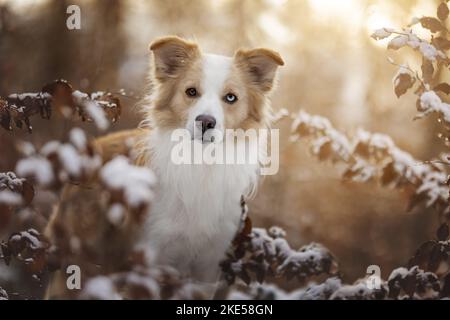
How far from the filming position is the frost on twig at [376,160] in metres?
3.15

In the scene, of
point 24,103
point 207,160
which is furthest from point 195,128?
point 24,103

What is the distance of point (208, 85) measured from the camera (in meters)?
2.99

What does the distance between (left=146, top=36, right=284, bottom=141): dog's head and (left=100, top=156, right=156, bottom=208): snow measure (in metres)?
1.11

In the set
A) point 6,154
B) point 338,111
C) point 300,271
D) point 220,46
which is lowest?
point 300,271

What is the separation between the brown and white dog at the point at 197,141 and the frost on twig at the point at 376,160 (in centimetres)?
38

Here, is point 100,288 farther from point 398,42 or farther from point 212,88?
point 398,42

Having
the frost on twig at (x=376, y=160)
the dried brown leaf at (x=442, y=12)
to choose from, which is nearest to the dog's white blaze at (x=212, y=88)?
the frost on twig at (x=376, y=160)

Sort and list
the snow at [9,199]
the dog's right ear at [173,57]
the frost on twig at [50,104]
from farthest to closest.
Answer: the dog's right ear at [173,57]
the frost on twig at [50,104]
the snow at [9,199]

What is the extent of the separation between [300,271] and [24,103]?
167 centimetres

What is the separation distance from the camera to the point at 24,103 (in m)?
2.49

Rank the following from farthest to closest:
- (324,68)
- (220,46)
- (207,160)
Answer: (324,68), (220,46), (207,160)

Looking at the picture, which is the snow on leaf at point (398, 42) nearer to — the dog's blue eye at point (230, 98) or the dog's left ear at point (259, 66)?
the dog's left ear at point (259, 66)
